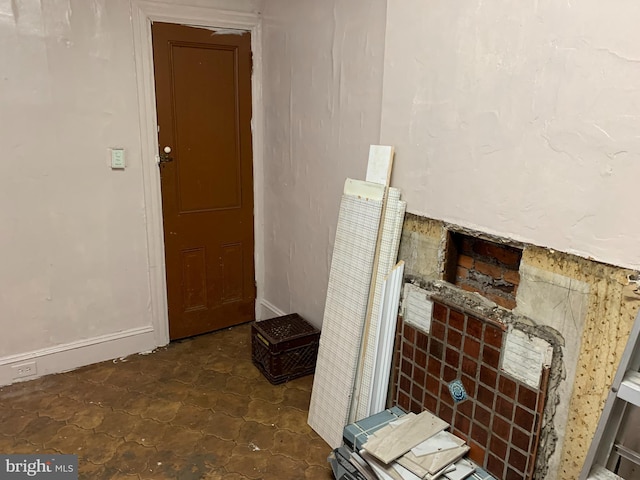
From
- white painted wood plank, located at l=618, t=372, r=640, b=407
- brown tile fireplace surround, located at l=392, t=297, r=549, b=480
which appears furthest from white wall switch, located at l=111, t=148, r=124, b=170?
white painted wood plank, located at l=618, t=372, r=640, b=407

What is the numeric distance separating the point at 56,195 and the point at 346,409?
2078 millimetres

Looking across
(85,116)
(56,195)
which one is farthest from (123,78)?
(56,195)

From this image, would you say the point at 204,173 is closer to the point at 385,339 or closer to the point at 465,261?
the point at 385,339

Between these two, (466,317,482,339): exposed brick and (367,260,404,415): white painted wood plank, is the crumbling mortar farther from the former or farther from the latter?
(367,260,404,415): white painted wood plank

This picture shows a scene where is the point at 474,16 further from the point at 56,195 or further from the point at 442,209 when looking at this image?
the point at 56,195

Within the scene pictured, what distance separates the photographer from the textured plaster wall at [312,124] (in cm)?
246

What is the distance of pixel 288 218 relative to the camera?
3271mm

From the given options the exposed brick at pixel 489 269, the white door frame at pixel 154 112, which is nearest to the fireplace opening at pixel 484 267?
the exposed brick at pixel 489 269

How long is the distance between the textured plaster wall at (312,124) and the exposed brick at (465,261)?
77cm

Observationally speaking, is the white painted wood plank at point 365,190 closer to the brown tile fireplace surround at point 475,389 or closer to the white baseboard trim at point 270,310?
the brown tile fireplace surround at point 475,389

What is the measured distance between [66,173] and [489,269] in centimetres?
242

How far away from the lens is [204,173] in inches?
128

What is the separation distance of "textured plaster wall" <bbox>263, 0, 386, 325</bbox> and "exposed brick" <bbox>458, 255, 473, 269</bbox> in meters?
0.77

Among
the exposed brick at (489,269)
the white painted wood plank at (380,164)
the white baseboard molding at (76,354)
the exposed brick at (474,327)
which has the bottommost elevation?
the white baseboard molding at (76,354)
